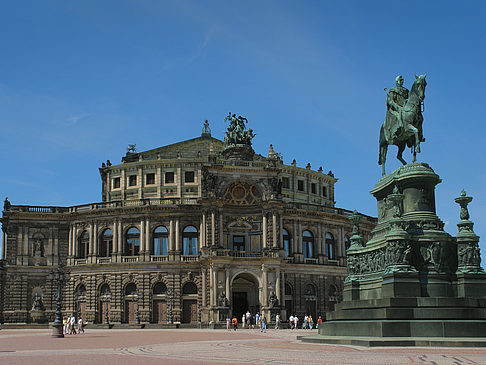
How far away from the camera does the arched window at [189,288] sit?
69.8 meters

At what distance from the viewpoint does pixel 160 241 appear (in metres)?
71.6

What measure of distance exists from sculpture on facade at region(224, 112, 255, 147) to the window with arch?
1284cm

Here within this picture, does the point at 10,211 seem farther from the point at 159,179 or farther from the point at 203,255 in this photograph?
the point at 203,255

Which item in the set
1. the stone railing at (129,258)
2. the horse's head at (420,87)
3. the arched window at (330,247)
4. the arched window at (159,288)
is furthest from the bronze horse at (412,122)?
the arched window at (330,247)

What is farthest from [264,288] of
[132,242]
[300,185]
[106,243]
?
[300,185]

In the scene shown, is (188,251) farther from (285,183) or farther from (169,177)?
(285,183)

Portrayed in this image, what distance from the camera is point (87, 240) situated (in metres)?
74.0

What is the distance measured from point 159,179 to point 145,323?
19060 mm

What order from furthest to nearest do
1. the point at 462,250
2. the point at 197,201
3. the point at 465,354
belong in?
the point at 197,201 → the point at 462,250 → the point at 465,354

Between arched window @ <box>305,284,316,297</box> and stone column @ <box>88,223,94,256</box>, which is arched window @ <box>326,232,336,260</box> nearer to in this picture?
arched window @ <box>305,284,316,297</box>

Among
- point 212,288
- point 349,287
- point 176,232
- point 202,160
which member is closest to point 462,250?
point 349,287

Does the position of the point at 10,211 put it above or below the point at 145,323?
above

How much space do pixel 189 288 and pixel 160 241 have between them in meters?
6.42

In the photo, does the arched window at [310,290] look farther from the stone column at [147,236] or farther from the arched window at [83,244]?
the arched window at [83,244]
